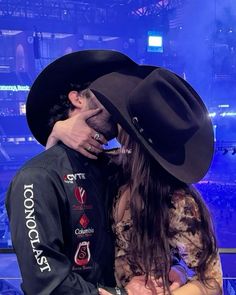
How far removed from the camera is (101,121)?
Result: 925mm

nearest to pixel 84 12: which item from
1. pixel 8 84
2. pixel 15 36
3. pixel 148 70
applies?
pixel 15 36

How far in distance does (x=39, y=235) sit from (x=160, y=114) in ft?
1.17

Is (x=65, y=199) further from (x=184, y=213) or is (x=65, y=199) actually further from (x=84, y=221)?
(x=184, y=213)

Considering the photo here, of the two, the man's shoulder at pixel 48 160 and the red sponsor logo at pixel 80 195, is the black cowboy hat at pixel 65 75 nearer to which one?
the man's shoulder at pixel 48 160

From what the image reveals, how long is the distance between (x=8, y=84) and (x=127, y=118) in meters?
11.8

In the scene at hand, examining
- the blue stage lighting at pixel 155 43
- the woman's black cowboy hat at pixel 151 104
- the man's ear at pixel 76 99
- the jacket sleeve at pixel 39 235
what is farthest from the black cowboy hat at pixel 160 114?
the blue stage lighting at pixel 155 43

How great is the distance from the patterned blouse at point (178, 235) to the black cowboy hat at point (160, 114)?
78mm

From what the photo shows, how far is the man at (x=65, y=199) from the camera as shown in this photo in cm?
76

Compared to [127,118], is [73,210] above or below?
below

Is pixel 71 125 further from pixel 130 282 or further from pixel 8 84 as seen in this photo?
pixel 8 84

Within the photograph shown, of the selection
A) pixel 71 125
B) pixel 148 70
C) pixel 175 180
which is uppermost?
pixel 148 70

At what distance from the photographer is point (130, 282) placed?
0.93 meters

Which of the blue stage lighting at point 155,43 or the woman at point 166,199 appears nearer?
the woman at point 166,199

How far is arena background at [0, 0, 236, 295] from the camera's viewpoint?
11531mm
